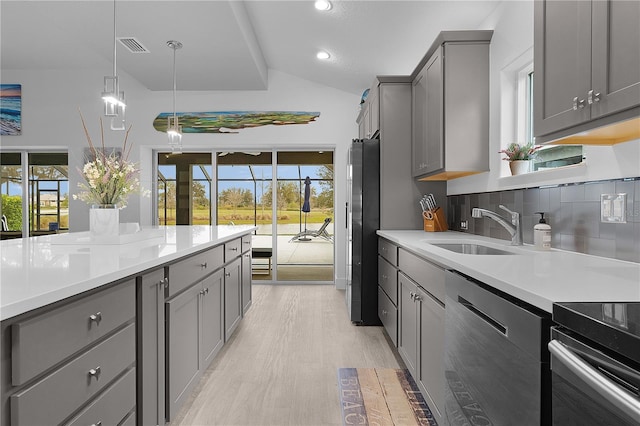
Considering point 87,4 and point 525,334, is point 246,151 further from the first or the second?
point 525,334

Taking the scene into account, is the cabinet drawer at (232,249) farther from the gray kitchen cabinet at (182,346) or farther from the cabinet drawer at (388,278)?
the cabinet drawer at (388,278)

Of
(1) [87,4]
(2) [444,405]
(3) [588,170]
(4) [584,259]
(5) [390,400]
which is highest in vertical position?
(1) [87,4]

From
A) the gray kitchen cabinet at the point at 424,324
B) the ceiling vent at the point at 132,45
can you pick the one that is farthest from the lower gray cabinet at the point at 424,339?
the ceiling vent at the point at 132,45

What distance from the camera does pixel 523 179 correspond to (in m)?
2.33

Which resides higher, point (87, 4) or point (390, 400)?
point (87, 4)

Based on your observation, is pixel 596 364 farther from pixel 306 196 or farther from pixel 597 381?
pixel 306 196

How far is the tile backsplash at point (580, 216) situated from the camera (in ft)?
5.08

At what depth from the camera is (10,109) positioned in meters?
5.45

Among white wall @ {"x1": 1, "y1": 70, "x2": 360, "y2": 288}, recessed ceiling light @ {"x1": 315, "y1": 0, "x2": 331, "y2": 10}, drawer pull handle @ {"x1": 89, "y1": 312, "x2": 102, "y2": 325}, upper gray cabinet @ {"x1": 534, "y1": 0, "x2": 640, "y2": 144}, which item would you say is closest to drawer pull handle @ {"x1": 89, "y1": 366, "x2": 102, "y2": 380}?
drawer pull handle @ {"x1": 89, "y1": 312, "x2": 102, "y2": 325}

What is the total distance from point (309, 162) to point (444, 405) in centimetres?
432

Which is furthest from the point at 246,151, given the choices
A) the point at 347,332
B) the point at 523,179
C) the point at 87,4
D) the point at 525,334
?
the point at 525,334

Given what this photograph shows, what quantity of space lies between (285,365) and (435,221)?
179cm

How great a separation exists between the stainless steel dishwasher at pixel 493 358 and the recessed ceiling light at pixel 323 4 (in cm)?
274

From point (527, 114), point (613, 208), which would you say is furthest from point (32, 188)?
point (613, 208)
